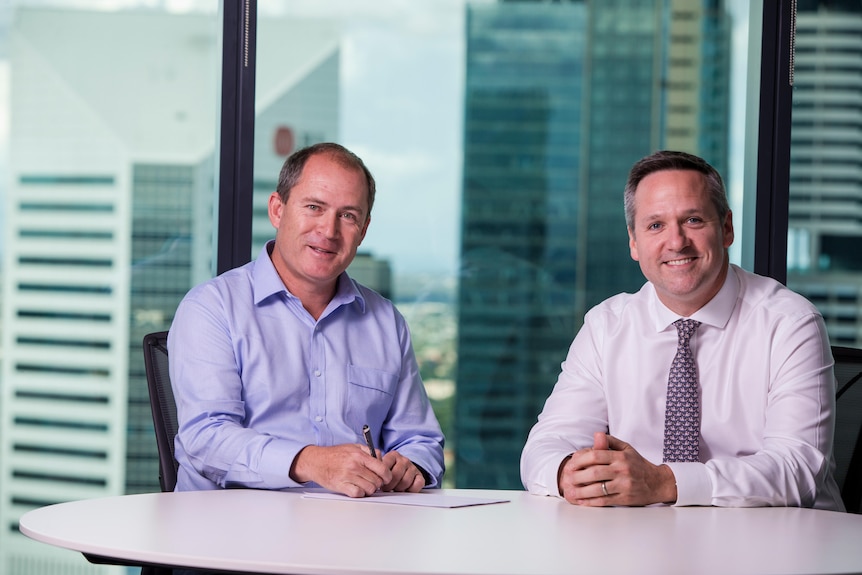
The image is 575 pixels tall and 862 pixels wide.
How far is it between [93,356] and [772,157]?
8.77 feet

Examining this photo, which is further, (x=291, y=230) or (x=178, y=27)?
(x=178, y=27)

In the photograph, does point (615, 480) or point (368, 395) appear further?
point (368, 395)

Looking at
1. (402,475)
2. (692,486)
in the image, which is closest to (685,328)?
(692,486)

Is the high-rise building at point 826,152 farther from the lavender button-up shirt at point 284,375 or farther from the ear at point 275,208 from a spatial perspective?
the ear at point 275,208

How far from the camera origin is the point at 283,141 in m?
3.82

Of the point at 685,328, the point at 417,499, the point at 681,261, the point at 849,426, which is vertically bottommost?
the point at 417,499

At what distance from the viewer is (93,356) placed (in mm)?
3807

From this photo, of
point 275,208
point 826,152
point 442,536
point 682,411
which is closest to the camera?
point 442,536

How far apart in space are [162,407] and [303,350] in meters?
0.38

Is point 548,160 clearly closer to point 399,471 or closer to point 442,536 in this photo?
point 399,471

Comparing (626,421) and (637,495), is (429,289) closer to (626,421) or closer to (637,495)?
(626,421)

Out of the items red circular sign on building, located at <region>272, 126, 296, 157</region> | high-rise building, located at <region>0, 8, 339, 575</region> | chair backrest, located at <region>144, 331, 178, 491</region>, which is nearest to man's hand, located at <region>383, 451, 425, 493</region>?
chair backrest, located at <region>144, 331, 178, 491</region>

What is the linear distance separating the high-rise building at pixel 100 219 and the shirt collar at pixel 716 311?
1847mm

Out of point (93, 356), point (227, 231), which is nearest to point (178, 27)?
point (227, 231)
